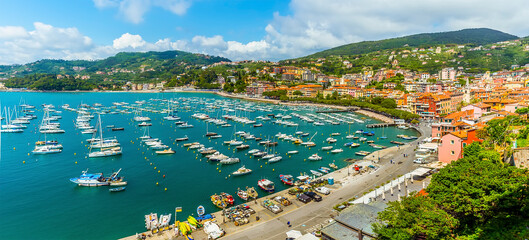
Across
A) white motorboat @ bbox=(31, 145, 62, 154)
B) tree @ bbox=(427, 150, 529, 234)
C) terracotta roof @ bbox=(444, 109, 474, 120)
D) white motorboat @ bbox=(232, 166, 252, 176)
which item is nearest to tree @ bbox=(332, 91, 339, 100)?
terracotta roof @ bbox=(444, 109, 474, 120)

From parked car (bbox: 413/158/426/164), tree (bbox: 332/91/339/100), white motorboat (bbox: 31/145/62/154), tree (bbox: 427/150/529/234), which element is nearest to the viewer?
tree (bbox: 427/150/529/234)

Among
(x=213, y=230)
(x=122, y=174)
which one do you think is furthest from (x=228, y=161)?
(x=213, y=230)

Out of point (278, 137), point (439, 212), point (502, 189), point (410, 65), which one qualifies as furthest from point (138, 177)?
point (410, 65)

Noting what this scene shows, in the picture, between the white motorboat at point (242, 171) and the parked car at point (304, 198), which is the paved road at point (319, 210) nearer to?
the parked car at point (304, 198)

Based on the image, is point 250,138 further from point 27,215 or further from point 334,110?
point 334,110

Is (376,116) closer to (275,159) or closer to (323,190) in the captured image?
(275,159)

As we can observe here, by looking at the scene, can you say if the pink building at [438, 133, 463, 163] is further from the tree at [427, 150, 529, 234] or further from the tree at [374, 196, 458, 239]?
the tree at [374, 196, 458, 239]
